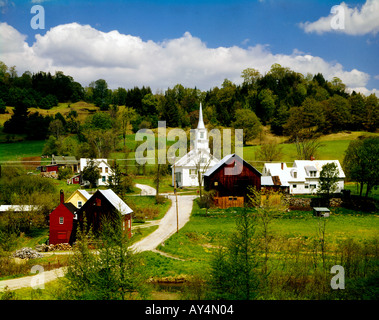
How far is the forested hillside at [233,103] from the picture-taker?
57125mm

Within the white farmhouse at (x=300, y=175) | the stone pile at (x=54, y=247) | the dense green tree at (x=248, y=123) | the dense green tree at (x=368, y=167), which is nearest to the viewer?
the stone pile at (x=54, y=247)

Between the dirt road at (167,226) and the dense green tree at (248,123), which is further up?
the dense green tree at (248,123)

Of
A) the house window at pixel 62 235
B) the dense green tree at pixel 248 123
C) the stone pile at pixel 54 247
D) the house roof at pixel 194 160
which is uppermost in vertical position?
the dense green tree at pixel 248 123

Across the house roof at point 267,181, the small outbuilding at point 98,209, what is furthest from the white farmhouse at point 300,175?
the small outbuilding at point 98,209

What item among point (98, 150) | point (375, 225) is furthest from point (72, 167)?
point (375, 225)

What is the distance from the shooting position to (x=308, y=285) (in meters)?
16.7

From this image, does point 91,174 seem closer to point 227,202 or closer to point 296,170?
point 227,202

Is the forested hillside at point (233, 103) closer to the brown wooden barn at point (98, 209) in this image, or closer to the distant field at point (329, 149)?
the distant field at point (329, 149)

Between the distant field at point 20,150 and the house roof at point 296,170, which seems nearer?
the house roof at point 296,170

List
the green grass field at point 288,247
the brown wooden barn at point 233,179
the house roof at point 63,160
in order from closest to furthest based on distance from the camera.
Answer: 1. the green grass field at point 288,247
2. the brown wooden barn at point 233,179
3. the house roof at point 63,160

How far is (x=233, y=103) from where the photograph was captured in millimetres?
72625

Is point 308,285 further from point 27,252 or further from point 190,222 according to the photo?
point 27,252

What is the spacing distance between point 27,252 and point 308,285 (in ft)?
72.3

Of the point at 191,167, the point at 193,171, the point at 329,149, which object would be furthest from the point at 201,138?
the point at 329,149
